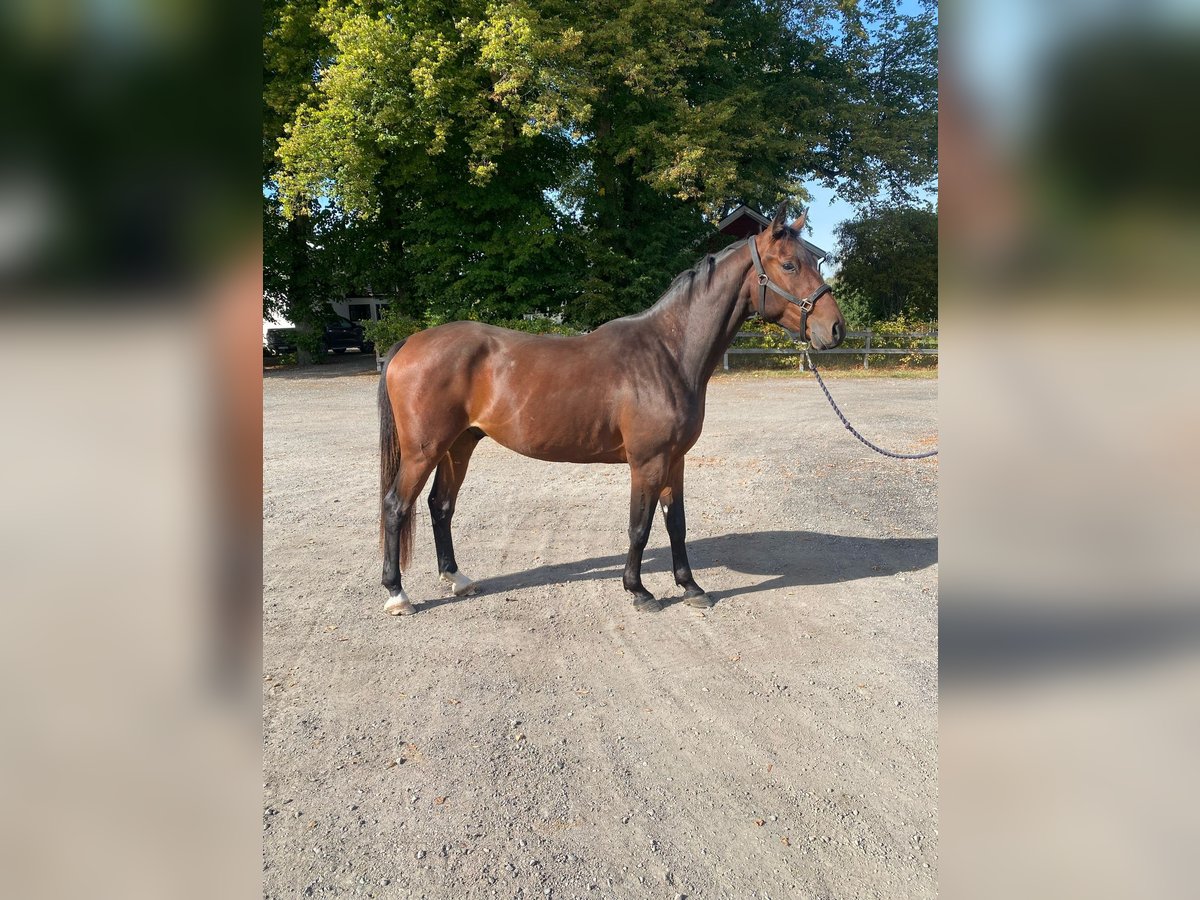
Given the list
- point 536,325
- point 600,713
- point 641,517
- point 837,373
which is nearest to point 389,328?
point 536,325

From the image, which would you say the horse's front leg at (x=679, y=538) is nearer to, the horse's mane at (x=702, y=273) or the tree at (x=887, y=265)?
the horse's mane at (x=702, y=273)

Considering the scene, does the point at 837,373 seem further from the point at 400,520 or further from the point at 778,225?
the point at 400,520

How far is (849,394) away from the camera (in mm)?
15477

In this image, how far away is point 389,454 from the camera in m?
4.44

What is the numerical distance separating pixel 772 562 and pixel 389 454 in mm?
2822

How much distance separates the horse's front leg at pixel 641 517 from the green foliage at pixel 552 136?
1447cm

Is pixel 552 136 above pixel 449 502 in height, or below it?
above

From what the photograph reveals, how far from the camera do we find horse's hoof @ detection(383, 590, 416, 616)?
4.20 metres

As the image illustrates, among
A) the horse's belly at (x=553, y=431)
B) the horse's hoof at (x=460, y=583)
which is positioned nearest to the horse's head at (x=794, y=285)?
the horse's belly at (x=553, y=431)

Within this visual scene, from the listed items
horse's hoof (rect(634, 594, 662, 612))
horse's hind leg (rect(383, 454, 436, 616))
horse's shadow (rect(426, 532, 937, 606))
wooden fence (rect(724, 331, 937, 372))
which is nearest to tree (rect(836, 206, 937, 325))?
wooden fence (rect(724, 331, 937, 372))

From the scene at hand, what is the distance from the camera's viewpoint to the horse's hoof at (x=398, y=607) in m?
4.20

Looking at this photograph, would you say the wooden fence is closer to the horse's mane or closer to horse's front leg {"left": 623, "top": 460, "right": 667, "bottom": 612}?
the horse's mane
